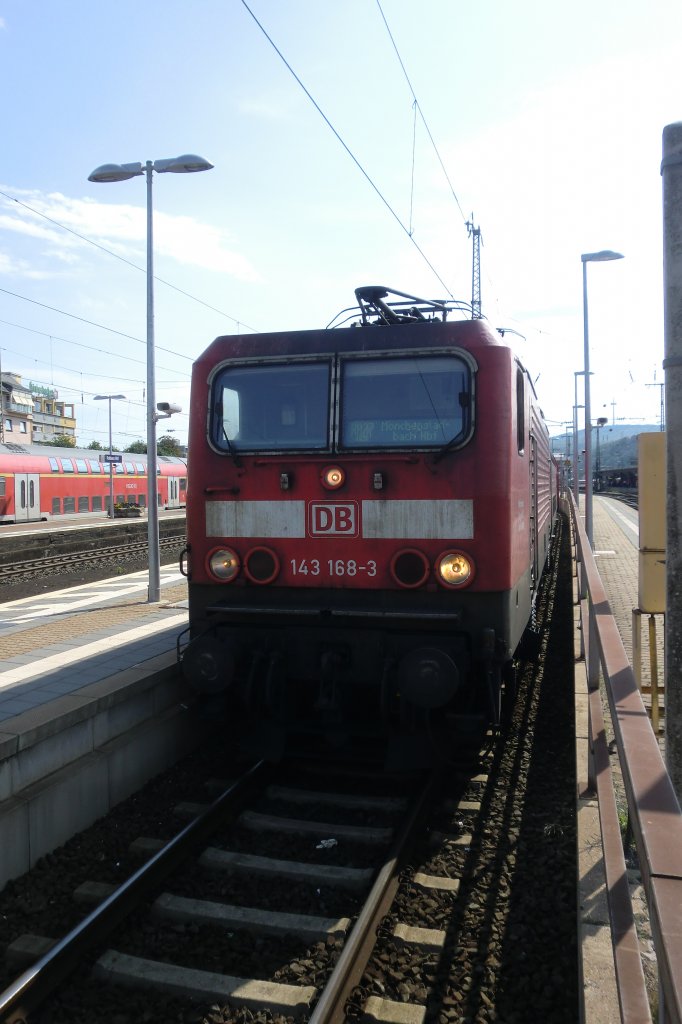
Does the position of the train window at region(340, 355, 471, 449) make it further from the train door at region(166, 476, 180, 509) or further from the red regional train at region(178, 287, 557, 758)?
the train door at region(166, 476, 180, 509)

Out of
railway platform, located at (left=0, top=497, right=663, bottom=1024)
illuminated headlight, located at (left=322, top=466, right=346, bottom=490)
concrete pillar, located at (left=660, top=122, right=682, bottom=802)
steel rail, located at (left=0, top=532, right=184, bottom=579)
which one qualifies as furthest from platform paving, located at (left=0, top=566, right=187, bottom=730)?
steel rail, located at (left=0, top=532, right=184, bottom=579)

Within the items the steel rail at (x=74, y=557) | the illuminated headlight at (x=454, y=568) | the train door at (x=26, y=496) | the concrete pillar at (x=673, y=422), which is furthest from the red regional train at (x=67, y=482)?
the concrete pillar at (x=673, y=422)

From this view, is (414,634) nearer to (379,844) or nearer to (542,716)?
(379,844)

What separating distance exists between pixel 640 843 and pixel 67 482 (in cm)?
3637

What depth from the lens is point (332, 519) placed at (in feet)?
18.9

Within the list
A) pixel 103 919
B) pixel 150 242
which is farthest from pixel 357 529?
pixel 150 242

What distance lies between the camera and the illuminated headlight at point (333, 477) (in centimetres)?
573

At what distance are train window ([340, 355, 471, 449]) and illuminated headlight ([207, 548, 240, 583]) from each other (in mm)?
1152

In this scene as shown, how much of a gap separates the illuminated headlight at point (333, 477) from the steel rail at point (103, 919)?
223 centimetres

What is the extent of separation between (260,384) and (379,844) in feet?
10.8

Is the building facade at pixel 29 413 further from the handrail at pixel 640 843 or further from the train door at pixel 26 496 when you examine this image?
the handrail at pixel 640 843

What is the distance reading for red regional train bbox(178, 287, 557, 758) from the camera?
5.48 metres

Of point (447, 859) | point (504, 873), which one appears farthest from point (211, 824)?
point (504, 873)

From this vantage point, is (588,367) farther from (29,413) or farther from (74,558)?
(29,413)
